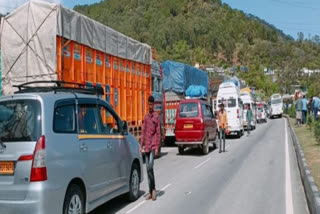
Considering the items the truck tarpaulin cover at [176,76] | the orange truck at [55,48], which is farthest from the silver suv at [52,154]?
the truck tarpaulin cover at [176,76]

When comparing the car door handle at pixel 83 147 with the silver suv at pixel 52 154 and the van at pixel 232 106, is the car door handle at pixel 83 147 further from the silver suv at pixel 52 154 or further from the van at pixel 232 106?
the van at pixel 232 106

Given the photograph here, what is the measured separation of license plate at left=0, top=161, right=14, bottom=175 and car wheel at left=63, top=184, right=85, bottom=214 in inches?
32.8

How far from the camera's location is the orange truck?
919 cm

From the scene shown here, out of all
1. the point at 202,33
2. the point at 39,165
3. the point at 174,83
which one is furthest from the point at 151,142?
the point at 202,33

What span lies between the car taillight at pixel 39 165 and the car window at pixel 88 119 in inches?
41.9

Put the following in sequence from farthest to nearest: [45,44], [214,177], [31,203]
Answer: [214,177] → [45,44] → [31,203]

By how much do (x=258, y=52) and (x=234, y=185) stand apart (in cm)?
14493

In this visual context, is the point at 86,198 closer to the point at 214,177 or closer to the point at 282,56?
the point at 214,177

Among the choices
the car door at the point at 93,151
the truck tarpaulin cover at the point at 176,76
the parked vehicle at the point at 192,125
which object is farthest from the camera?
the truck tarpaulin cover at the point at 176,76

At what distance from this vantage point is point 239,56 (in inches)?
5856

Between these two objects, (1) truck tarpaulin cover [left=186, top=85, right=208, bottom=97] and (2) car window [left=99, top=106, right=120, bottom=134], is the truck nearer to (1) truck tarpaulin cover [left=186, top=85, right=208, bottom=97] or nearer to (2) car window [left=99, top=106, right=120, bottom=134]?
(1) truck tarpaulin cover [left=186, top=85, right=208, bottom=97]

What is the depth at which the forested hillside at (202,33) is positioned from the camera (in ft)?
399

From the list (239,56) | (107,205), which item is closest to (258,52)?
(239,56)

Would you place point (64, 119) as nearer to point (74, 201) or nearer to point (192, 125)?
point (74, 201)
